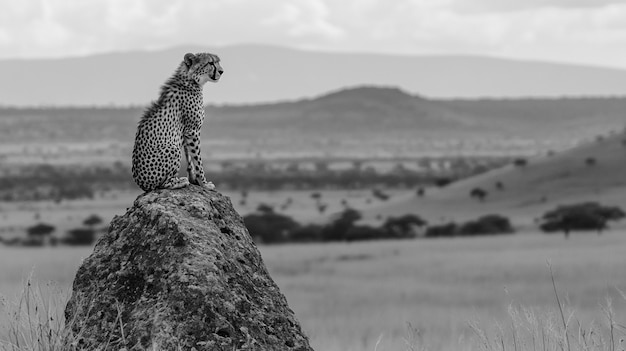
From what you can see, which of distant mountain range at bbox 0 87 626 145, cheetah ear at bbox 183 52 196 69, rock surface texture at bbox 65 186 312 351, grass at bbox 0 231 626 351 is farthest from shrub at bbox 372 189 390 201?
distant mountain range at bbox 0 87 626 145

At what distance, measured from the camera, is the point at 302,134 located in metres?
160

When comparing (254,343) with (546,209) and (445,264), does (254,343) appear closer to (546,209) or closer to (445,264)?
(445,264)

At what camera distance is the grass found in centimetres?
2200

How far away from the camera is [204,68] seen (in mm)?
6414

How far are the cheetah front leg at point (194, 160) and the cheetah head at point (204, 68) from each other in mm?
315

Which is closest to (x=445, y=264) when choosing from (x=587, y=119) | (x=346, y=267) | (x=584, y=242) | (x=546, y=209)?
(x=346, y=267)

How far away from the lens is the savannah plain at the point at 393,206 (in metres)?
21.2

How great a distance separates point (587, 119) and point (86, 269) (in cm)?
16833

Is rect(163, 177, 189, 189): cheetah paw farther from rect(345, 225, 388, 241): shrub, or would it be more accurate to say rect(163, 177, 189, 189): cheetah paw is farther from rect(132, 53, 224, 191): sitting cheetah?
rect(345, 225, 388, 241): shrub

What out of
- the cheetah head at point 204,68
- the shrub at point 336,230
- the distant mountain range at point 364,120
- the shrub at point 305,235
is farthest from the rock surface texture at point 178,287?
the distant mountain range at point 364,120

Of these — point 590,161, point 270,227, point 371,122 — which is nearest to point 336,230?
point 270,227

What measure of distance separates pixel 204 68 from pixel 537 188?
52906 mm

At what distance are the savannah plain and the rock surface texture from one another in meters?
0.37

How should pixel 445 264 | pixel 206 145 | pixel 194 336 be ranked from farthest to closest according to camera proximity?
pixel 206 145 < pixel 445 264 < pixel 194 336
